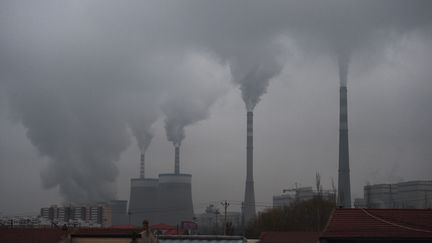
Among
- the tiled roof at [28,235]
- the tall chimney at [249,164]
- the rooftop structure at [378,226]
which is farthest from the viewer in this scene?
the tall chimney at [249,164]

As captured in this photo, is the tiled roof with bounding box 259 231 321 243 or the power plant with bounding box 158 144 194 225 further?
the power plant with bounding box 158 144 194 225

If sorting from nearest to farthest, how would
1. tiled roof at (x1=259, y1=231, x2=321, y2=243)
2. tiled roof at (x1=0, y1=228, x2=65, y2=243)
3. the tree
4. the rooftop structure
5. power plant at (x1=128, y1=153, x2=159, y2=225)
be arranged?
the rooftop structure
tiled roof at (x1=0, y1=228, x2=65, y2=243)
tiled roof at (x1=259, y1=231, x2=321, y2=243)
the tree
power plant at (x1=128, y1=153, x2=159, y2=225)

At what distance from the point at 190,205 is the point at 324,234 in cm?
8381

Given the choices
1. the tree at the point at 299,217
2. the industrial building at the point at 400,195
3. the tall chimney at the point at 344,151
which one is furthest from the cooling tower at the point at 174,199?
the tree at the point at 299,217

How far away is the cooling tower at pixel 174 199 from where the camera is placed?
100500mm

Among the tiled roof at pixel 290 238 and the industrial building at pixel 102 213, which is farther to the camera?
the industrial building at pixel 102 213

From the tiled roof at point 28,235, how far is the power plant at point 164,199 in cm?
6977

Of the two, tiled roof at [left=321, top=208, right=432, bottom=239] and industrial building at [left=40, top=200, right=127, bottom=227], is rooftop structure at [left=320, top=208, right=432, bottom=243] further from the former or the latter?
industrial building at [left=40, top=200, right=127, bottom=227]

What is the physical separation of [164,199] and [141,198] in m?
4.78

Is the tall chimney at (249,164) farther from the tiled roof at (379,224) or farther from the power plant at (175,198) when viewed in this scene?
the tiled roof at (379,224)

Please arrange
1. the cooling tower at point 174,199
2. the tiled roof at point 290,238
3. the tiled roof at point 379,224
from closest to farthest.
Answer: the tiled roof at point 379,224 → the tiled roof at point 290,238 → the cooling tower at point 174,199

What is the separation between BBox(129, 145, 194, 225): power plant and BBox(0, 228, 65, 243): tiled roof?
69774 mm

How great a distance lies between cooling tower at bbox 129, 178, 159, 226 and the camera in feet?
337

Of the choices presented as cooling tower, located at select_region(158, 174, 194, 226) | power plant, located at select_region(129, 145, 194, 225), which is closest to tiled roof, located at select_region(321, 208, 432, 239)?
power plant, located at select_region(129, 145, 194, 225)
